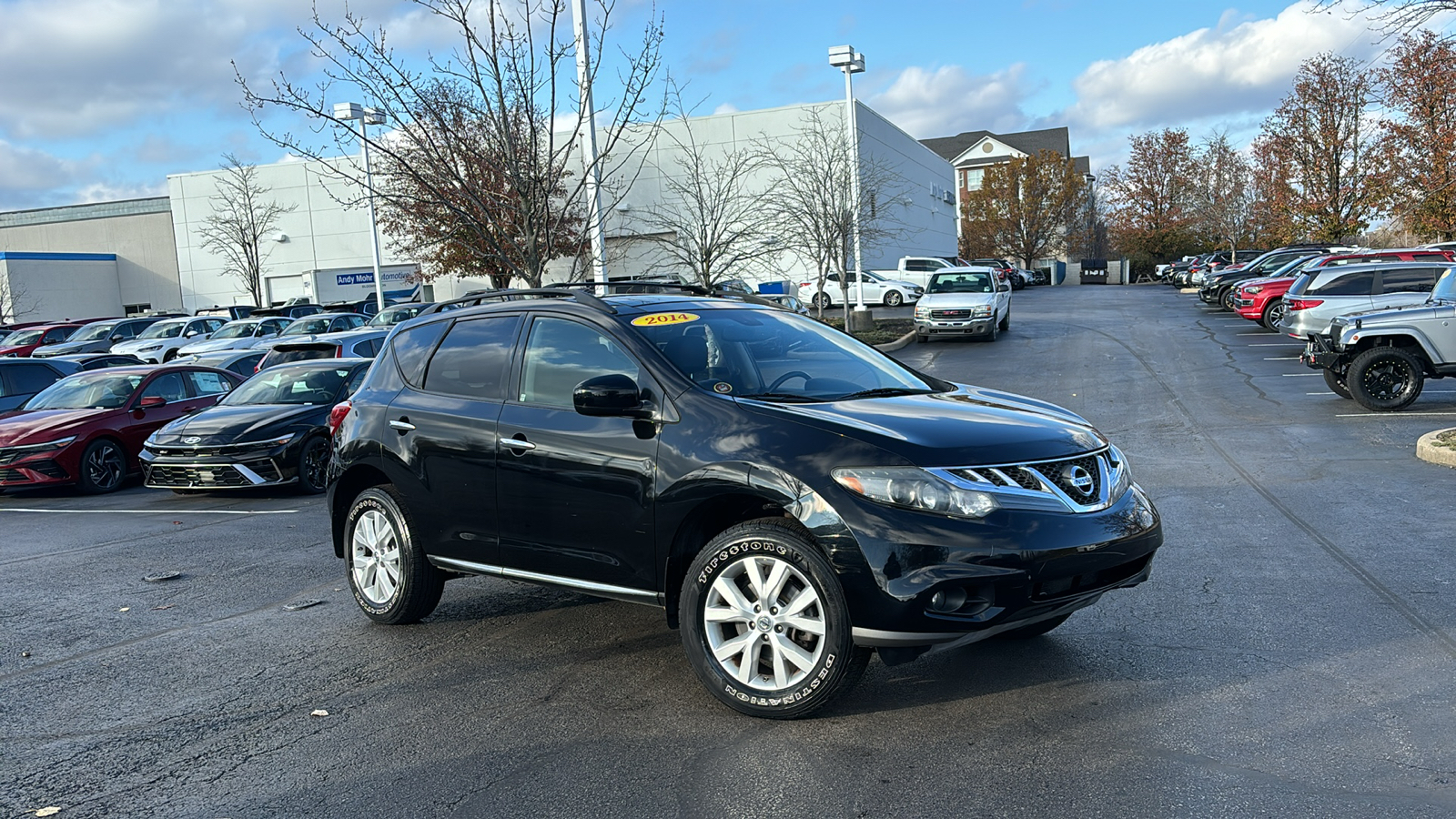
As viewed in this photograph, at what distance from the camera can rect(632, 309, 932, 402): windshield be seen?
5.06 metres

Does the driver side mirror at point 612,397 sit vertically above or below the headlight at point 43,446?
above

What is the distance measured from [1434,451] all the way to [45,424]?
49.1 ft

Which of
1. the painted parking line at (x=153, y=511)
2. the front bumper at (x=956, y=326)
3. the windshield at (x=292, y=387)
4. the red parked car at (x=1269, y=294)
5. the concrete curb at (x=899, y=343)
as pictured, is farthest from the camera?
the front bumper at (x=956, y=326)

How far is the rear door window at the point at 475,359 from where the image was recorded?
5684 millimetres

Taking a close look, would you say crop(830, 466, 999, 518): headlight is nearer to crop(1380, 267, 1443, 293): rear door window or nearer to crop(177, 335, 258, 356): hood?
crop(1380, 267, 1443, 293): rear door window

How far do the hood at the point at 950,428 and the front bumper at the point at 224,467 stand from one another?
8.45m

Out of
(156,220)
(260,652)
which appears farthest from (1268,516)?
(156,220)

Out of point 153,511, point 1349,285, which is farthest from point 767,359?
point 1349,285

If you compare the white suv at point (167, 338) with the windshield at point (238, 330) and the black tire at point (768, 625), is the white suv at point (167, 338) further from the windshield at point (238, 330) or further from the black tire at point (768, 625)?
the black tire at point (768, 625)

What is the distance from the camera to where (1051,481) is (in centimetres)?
442

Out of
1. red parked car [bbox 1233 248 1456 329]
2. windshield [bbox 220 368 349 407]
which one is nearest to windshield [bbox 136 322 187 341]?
windshield [bbox 220 368 349 407]

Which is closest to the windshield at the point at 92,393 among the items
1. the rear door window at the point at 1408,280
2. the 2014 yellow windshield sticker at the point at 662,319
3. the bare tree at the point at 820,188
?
the 2014 yellow windshield sticker at the point at 662,319

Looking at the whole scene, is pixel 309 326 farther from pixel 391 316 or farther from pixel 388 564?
pixel 388 564

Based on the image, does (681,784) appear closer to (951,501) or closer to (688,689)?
(688,689)
